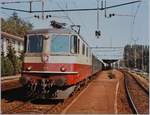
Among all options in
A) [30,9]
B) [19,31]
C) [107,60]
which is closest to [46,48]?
[30,9]

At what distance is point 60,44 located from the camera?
16328mm

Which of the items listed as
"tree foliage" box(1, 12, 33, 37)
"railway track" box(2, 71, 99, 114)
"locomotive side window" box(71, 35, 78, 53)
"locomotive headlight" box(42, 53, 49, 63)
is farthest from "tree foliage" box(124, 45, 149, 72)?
"locomotive headlight" box(42, 53, 49, 63)

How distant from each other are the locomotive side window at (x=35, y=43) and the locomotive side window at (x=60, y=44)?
0.47 m

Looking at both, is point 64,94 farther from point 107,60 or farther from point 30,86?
point 107,60

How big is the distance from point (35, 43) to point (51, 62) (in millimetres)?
1151

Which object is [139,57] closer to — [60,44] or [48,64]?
[60,44]

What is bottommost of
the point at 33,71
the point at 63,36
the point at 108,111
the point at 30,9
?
the point at 108,111

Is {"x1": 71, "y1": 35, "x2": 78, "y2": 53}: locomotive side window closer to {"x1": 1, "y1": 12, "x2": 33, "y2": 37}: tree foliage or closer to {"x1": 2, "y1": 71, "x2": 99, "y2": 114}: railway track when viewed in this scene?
{"x1": 2, "y1": 71, "x2": 99, "y2": 114}: railway track

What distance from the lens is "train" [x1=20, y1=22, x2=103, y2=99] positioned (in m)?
15.9

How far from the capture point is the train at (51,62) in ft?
52.2

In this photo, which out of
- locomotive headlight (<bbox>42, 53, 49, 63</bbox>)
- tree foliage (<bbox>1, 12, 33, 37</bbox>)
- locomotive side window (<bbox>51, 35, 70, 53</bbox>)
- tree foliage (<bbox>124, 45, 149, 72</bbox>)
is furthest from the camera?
tree foliage (<bbox>124, 45, 149, 72</bbox>)

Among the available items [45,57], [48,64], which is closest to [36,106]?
[48,64]

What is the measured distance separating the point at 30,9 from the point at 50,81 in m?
7.89

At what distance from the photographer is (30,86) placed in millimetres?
16172
